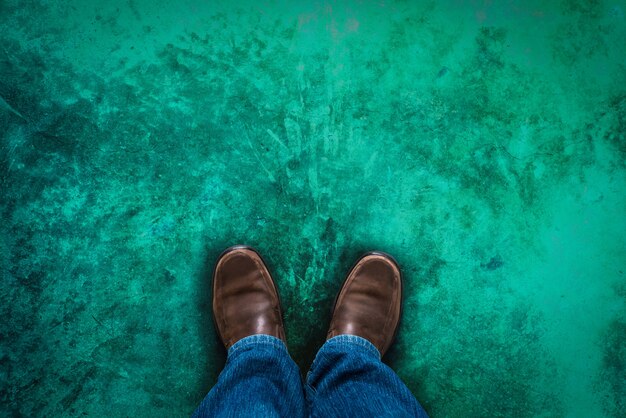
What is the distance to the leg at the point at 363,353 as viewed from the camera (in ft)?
3.30

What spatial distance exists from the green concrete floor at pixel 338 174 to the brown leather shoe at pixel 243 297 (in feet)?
0.19

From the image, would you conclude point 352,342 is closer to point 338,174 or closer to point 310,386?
point 310,386

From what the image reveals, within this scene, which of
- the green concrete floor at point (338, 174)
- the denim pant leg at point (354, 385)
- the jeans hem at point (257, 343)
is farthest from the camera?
the green concrete floor at point (338, 174)

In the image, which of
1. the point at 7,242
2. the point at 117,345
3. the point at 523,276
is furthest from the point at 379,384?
the point at 7,242

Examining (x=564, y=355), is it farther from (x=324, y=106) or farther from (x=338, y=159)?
(x=324, y=106)

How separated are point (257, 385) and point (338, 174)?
734 millimetres

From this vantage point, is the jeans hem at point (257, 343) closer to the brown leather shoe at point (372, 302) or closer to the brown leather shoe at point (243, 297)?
the brown leather shoe at point (243, 297)

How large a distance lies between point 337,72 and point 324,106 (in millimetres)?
135

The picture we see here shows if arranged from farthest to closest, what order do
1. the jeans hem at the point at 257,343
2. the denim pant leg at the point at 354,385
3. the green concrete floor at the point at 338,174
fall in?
the green concrete floor at the point at 338,174 < the jeans hem at the point at 257,343 < the denim pant leg at the point at 354,385

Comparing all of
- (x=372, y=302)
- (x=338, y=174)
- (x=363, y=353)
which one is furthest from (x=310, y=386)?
(x=338, y=174)

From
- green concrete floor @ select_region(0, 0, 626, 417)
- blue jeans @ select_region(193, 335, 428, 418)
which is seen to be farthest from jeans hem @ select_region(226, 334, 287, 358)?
green concrete floor @ select_region(0, 0, 626, 417)

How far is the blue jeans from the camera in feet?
3.21

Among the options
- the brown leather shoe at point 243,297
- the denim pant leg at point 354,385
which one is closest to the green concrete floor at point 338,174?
the brown leather shoe at point 243,297

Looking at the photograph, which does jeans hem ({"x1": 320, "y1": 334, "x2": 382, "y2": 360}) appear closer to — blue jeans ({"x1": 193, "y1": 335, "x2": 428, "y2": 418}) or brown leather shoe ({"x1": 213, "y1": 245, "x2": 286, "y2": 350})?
blue jeans ({"x1": 193, "y1": 335, "x2": 428, "y2": 418})
